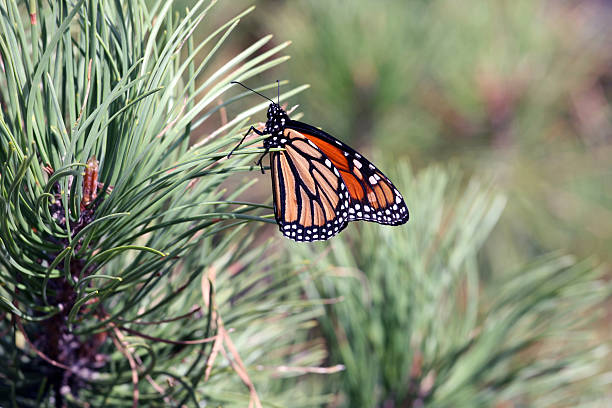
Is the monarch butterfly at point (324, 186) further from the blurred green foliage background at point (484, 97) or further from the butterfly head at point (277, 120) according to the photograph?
the blurred green foliage background at point (484, 97)

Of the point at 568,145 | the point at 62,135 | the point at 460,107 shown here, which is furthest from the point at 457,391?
the point at 568,145

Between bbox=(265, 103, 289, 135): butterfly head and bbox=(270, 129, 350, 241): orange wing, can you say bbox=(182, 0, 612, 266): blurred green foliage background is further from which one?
bbox=(265, 103, 289, 135): butterfly head

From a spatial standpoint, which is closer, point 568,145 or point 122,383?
point 122,383

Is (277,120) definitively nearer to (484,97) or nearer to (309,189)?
(309,189)

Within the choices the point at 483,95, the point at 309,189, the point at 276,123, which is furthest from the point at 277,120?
the point at 483,95

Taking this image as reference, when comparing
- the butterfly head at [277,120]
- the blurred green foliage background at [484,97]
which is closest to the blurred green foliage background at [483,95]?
the blurred green foliage background at [484,97]

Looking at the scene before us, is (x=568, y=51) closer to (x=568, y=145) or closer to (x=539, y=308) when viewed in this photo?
(x=568, y=145)
